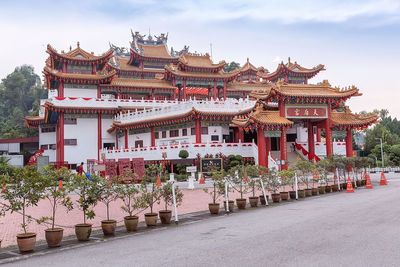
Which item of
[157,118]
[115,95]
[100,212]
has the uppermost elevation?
[115,95]

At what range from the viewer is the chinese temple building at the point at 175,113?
3009 cm

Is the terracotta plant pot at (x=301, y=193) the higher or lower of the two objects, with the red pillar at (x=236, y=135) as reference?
lower

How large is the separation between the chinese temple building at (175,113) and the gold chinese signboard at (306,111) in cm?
8

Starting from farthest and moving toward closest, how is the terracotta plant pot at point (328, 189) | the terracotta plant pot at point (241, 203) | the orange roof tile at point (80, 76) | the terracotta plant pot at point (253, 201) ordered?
the orange roof tile at point (80, 76)
the terracotta plant pot at point (328, 189)
the terracotta plant pot at point (253, 201)
the terracotta plant pot at point (241, 203)

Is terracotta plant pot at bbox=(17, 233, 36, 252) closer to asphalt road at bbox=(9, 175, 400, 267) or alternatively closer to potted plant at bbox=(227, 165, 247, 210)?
asphalt road at bbox=(9, 175, 400, 267)

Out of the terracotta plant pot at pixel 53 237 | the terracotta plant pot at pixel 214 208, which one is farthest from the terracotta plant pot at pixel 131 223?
the terracotta plant pot at pixel 214 208

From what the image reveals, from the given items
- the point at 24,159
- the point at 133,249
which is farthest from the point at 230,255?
the point at 24,159

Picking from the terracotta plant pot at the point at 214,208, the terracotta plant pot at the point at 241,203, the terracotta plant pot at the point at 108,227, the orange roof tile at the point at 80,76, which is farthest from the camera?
the orange roof tile at the point at 80,76

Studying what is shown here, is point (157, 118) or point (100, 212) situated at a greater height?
point (157, 118)

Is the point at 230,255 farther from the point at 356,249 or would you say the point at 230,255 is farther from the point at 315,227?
the point at 315,227

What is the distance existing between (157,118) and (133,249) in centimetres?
2755

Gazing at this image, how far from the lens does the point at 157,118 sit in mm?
35594

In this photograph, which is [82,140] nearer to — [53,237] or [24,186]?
[24,186]

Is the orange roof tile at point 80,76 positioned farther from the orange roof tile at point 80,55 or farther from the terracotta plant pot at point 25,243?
the terracotta plant pot at point 25,243
